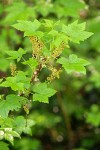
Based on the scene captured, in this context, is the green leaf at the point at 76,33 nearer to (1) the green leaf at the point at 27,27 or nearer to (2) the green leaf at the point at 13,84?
(1) the green leaf at the point at 27,27

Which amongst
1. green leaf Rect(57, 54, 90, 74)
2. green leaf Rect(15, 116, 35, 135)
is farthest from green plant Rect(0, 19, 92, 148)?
green leaf Rect(15, 116, 35, 135)

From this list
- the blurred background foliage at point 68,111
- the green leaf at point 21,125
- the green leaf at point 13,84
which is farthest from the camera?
the blurred background foliage at point 68,111

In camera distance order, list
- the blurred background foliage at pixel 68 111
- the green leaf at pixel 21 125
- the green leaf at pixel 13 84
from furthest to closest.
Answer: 1. the blurred background foliage at pixel 68 111
2. the green leaf at pixel 21 125
3. the green leaf at pixel 13 84

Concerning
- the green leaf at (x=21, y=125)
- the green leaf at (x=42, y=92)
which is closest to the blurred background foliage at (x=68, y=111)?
the green leaf at (x=21, y=125)

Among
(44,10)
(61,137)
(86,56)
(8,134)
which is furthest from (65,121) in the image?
(8,134)

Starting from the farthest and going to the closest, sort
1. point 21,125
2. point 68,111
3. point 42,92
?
point 68,111
point 21,125
point 42,92

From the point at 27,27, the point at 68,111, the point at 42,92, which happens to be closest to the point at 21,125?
the point at 42,92

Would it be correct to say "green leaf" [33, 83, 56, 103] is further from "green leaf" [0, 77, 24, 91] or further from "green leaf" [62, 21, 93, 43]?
"green leaf" [62, 21, 93, 43]

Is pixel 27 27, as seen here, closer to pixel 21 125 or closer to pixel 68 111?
pixel 21 125

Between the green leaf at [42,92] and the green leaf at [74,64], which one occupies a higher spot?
the green leaf at [74,64]
